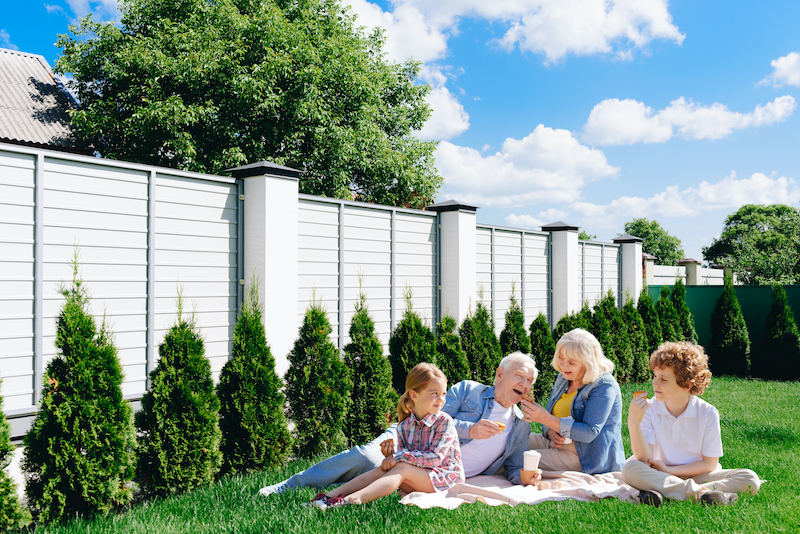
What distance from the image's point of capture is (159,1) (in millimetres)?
15258

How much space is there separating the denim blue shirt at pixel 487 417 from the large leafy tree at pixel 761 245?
26.0 m

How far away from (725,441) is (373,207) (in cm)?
507

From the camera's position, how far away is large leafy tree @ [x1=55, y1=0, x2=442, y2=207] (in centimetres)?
1369

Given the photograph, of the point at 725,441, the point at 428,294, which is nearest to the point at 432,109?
the point at 428,294

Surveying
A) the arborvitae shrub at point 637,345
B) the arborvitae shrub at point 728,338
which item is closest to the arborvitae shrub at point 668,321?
the arborvitae shrub at point 728,338

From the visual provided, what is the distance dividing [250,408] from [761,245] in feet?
173

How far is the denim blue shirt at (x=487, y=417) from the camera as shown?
4430 millimetres

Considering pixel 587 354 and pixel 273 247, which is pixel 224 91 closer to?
pixel 273 247

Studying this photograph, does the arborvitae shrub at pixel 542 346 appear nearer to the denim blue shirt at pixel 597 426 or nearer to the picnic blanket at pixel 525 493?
the denim blue shirt at pixel 597 426

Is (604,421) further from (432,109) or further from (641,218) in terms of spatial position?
(641,218)

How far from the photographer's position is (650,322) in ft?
37.3

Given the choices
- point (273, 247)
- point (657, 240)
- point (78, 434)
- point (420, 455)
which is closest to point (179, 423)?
point (78, 434)

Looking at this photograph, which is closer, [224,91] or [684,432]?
[684,432]

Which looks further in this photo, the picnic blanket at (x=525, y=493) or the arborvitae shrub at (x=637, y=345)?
the arborvitae shrub at (x=637, y=345)
